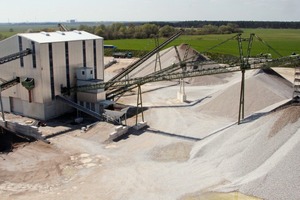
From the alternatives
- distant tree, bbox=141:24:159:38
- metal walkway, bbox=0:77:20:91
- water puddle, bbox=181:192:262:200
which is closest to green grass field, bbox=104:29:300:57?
distant tree, bbox=141:24:159:38

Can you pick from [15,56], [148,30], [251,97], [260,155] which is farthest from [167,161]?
[148,30]

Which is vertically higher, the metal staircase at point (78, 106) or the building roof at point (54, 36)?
the building roof at point (54, 36)

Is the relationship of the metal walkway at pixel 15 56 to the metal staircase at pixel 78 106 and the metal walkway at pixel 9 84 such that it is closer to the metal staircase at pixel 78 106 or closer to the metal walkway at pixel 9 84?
the metal walkway at pixel 9 84

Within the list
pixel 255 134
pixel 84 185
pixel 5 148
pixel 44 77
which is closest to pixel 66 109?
pixel 44 77

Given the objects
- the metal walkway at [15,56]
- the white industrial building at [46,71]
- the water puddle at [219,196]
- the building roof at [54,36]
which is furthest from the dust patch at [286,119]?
the metal walkway at [15,56]

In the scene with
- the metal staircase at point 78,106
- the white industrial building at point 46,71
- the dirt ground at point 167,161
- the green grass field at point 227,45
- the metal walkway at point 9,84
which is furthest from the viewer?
the green grass field at point 227,45

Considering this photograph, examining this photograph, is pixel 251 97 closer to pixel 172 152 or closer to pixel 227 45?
pixel 172 152
